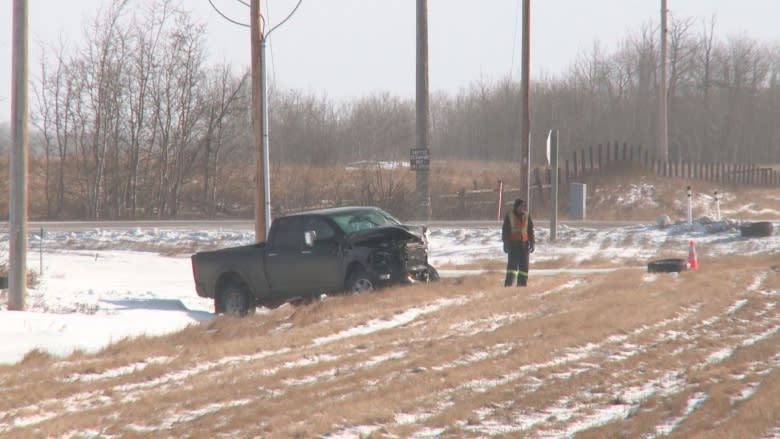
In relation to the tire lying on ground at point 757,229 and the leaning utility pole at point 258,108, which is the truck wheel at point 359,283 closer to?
the leaning utility pole at point 258,108

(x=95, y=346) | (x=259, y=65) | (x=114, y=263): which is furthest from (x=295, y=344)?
(x=114, y=263)

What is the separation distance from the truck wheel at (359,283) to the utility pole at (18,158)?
4.88m

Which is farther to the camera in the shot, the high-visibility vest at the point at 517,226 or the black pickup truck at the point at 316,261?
the high-visibility vest at the point at 517,226

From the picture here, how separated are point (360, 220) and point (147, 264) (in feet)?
39.5

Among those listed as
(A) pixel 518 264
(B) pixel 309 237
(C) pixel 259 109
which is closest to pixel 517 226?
(A) pixel 518 264

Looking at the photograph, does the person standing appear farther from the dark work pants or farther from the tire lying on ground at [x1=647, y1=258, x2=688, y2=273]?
the tire lying on ground at [x1=647, y1=258, x2=688, y2=273]

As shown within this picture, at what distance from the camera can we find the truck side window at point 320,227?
16406mm

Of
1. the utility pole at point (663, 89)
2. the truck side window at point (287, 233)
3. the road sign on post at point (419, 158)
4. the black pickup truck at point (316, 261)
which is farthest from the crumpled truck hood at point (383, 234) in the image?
the utility pole at point (663, 89)

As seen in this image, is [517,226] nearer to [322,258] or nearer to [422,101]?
[322,258]

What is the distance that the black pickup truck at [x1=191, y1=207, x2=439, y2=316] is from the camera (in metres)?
15.9

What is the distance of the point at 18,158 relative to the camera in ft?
48.0

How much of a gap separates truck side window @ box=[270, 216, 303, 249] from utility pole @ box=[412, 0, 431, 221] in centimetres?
1049

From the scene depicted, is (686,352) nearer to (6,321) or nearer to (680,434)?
(680,434)

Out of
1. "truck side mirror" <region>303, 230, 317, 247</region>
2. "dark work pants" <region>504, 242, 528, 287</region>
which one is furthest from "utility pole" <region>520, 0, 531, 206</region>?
"truck side mirror" <region>303, 230, 317, 247</region>
